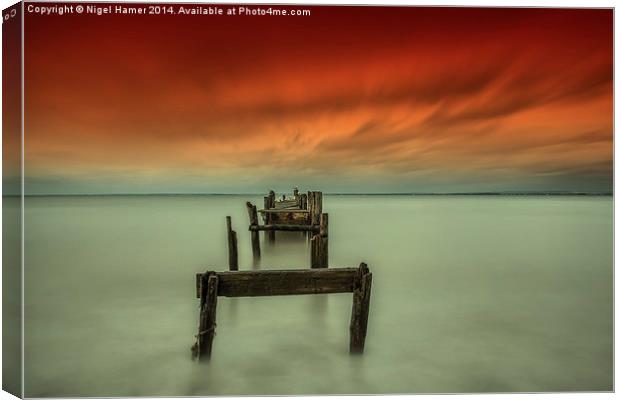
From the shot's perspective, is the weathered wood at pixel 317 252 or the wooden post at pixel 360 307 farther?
the weathered wood at pixel 317 252

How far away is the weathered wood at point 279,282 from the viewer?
4176mm

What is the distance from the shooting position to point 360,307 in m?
4.38

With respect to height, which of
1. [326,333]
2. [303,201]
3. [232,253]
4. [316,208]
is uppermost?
[303,201]

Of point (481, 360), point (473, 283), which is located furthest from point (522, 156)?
point (481, 360)

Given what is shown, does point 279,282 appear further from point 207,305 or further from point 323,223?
point 323,223

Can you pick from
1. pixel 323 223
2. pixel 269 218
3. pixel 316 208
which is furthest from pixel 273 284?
pixel 269 218

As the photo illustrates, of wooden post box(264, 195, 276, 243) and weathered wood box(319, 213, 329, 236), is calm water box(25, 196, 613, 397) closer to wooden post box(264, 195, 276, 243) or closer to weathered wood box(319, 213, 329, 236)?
weathered wood box(319, 213, 329, 236)

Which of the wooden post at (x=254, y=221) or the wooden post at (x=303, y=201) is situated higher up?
the wooden post at (x=303, y=201)

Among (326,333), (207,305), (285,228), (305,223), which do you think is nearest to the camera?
(207,305)

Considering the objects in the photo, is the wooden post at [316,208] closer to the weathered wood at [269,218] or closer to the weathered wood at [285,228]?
the weathered wood at [285,228]

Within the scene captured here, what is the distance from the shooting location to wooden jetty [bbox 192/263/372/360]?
4141 millimetres

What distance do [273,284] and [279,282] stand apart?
0.18ft

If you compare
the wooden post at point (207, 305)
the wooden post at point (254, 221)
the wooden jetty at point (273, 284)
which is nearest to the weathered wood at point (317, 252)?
the wooden jetty at point (273, 284)

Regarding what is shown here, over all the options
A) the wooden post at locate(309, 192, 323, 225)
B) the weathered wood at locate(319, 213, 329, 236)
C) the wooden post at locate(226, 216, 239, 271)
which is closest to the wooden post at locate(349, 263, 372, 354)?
the weathered wood at locate(319, 213, 329, 236)
